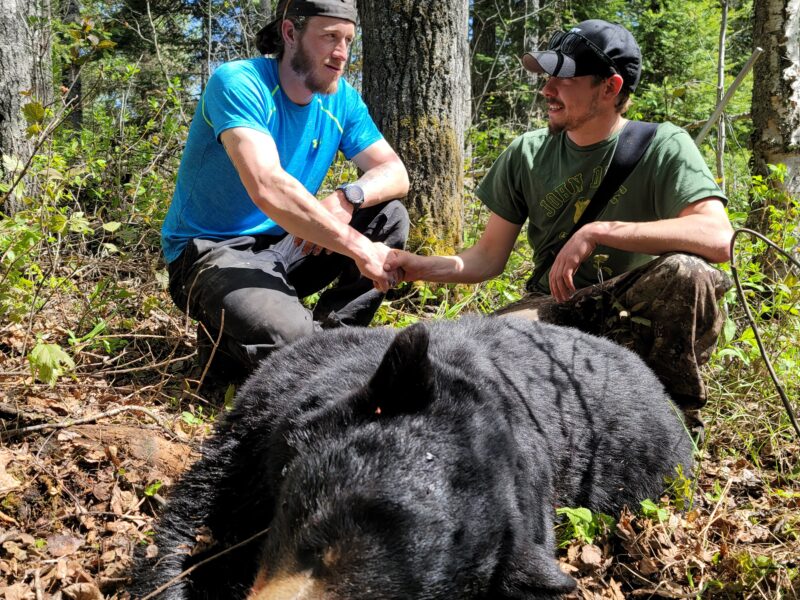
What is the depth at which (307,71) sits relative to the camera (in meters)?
4.08

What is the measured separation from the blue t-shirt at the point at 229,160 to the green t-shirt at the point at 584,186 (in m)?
1.12

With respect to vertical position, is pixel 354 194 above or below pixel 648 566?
above

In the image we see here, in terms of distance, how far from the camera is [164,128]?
255 inches

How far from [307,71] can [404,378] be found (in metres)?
2.65

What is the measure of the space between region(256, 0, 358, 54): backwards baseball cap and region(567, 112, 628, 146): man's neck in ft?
5.08

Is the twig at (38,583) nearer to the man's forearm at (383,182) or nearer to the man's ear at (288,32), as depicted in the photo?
the man's forearm at (383,182)

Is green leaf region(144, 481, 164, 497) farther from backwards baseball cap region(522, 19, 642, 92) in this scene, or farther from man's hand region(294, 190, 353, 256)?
backwards baseball cap region(522, 19, 642, 92)

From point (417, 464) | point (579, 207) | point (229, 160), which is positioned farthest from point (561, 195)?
point (417, 464)

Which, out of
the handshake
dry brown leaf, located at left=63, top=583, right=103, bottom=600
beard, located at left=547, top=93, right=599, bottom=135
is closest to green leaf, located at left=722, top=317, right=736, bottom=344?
beard, located at left=547, top=93, right=599, bottom=135

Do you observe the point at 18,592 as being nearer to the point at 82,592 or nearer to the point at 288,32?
the point at 82,592

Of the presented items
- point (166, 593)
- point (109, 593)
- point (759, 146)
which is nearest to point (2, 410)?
point (109, 593)

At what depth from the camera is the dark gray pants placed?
3.67 metres

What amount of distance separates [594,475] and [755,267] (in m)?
1.98

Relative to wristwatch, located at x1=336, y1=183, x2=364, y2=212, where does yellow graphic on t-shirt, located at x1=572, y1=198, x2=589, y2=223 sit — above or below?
below
